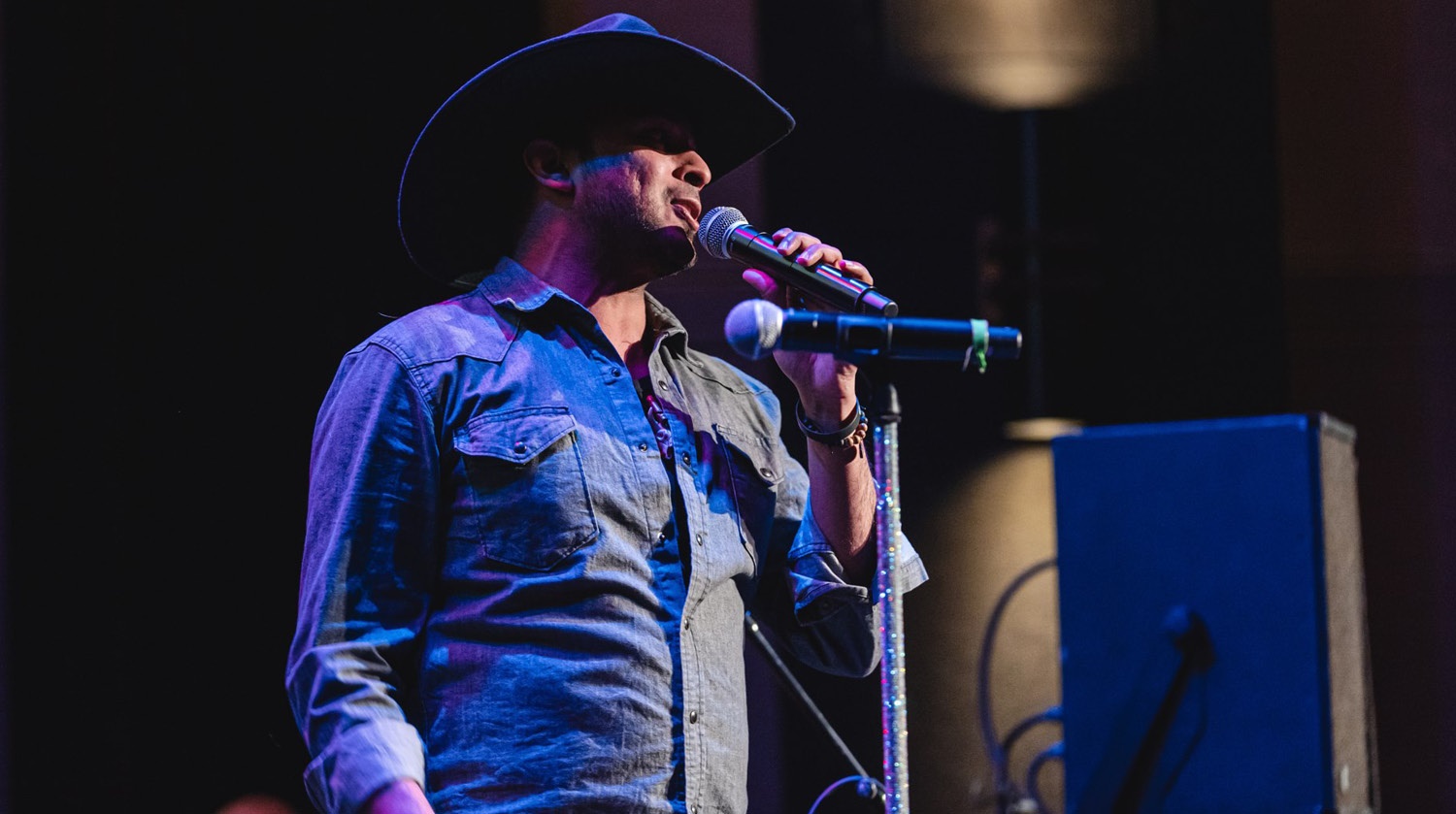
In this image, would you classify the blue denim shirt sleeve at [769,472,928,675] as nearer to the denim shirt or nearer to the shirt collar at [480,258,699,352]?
the denim shirt

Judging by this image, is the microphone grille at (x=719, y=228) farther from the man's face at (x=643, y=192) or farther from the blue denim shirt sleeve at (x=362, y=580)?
the blue denim shirt sleeve at (x=362, y=580)

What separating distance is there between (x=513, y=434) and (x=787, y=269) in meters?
0.39

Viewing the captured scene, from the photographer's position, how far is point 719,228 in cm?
182

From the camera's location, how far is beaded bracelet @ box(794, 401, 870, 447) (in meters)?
1.86

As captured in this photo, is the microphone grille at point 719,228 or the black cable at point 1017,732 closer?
the microphone grille at point 719,228

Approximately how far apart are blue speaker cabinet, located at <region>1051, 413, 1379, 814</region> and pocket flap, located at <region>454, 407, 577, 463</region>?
2.04ft

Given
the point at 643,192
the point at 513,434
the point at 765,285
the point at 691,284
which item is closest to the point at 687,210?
the point at 643,192

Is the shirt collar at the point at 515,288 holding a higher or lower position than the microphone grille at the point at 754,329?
higher

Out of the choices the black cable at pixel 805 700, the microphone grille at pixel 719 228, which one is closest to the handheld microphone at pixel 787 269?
the microphone grille at pixel 719 228

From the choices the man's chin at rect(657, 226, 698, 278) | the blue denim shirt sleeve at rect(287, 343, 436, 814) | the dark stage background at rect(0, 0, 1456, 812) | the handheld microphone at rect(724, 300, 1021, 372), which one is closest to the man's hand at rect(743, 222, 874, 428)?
the man's chin at rect(657, 226, 698, 278)

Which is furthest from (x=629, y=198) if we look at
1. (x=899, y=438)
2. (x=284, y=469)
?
(x=899, y=438)

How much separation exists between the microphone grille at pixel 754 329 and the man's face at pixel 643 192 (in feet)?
1.97

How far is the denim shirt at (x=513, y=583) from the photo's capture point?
5.24ft

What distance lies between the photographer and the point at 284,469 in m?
2.50
